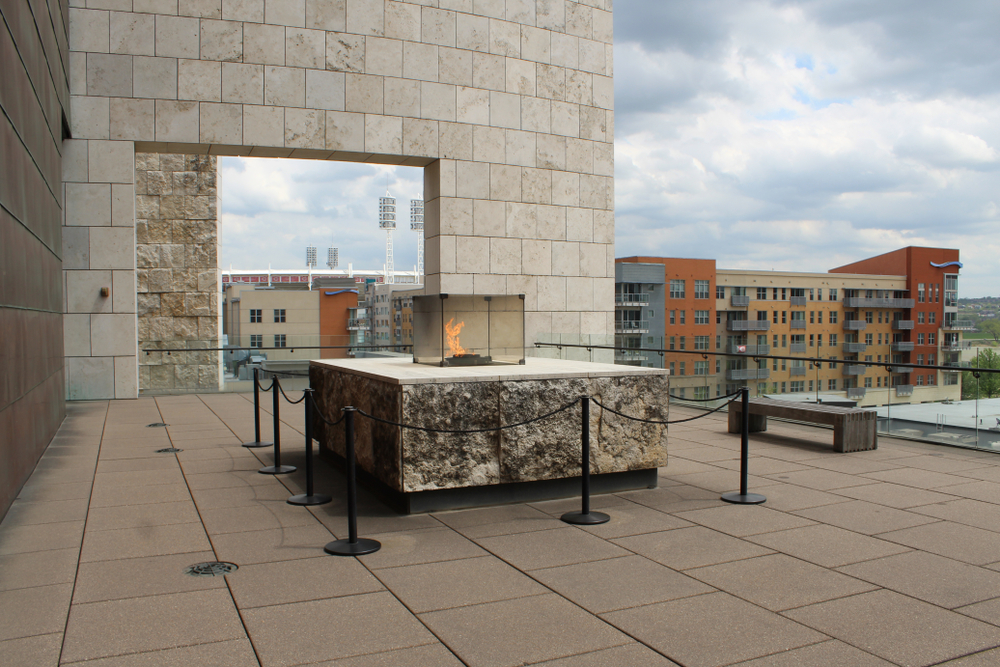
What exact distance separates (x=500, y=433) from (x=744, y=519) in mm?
2242

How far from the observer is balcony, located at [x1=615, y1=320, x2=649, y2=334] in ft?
312

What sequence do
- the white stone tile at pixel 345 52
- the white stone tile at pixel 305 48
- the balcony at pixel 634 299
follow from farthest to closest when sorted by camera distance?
the balcony at pixel 634 299 → the white stone tile at pixel 345 52 → the white stone tile at pixel 305 48

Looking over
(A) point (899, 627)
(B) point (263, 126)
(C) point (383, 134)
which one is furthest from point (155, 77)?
(A) point (899, 627)

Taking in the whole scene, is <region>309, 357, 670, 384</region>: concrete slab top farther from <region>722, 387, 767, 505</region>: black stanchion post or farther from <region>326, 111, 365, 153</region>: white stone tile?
<region>326, 111, 365, 153</region>: white stone tile

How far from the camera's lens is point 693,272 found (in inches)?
3807

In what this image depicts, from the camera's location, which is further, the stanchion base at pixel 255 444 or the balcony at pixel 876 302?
Result: the balcony at pixel 876 302

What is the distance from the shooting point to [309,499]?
23.2ft

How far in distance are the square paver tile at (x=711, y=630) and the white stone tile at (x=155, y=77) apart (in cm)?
1294

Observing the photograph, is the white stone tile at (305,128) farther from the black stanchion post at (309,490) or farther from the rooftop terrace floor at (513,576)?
the black stanchion post at (309,490)

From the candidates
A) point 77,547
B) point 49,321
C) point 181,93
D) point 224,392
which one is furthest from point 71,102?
point 77,547

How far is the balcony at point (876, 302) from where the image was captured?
326ft

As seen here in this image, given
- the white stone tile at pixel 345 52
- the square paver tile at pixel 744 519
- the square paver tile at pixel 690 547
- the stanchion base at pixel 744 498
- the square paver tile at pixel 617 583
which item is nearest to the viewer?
the square paver tile at pixel 617 583

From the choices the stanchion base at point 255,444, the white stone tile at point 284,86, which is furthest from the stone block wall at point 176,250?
the stanchion base at point 255,444

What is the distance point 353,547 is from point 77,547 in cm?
212
